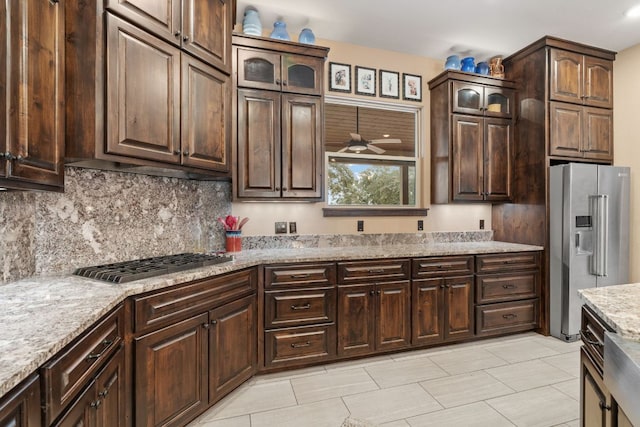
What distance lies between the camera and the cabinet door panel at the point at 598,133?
340 cm

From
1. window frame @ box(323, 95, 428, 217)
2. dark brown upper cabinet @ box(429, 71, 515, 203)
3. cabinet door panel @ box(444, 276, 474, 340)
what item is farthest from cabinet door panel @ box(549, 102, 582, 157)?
cabinet door panel @ box(444, 276, 474, 340)

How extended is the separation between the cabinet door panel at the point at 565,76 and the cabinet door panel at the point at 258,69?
8.97ft

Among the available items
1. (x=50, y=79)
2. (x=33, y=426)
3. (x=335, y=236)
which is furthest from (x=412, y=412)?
(x=50, y=79)

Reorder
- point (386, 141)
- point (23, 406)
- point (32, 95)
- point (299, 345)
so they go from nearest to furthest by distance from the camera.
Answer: point (23, 406) → point (32, 95) → point (299, 345) → point (386, 141)

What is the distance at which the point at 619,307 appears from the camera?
124 centimetres

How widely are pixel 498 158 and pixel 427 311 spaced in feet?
6.14

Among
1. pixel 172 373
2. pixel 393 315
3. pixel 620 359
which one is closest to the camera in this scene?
pixel 620 359

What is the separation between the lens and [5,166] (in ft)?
3.87

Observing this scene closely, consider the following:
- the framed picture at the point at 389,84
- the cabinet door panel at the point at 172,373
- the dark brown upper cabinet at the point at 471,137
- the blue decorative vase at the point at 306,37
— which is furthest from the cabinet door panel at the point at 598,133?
the cabinet door panel at the point at 172,373

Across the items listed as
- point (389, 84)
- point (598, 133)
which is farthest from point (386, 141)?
point (598, 133)

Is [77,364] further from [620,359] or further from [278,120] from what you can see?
[278,120]

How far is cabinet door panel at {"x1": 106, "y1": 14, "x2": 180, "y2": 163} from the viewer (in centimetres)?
167

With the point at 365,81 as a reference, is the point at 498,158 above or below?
below

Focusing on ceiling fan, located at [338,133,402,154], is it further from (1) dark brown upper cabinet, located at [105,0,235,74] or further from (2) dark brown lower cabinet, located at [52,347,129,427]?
(2) dark brown lower cabinet, located at [52,347,129,427]
